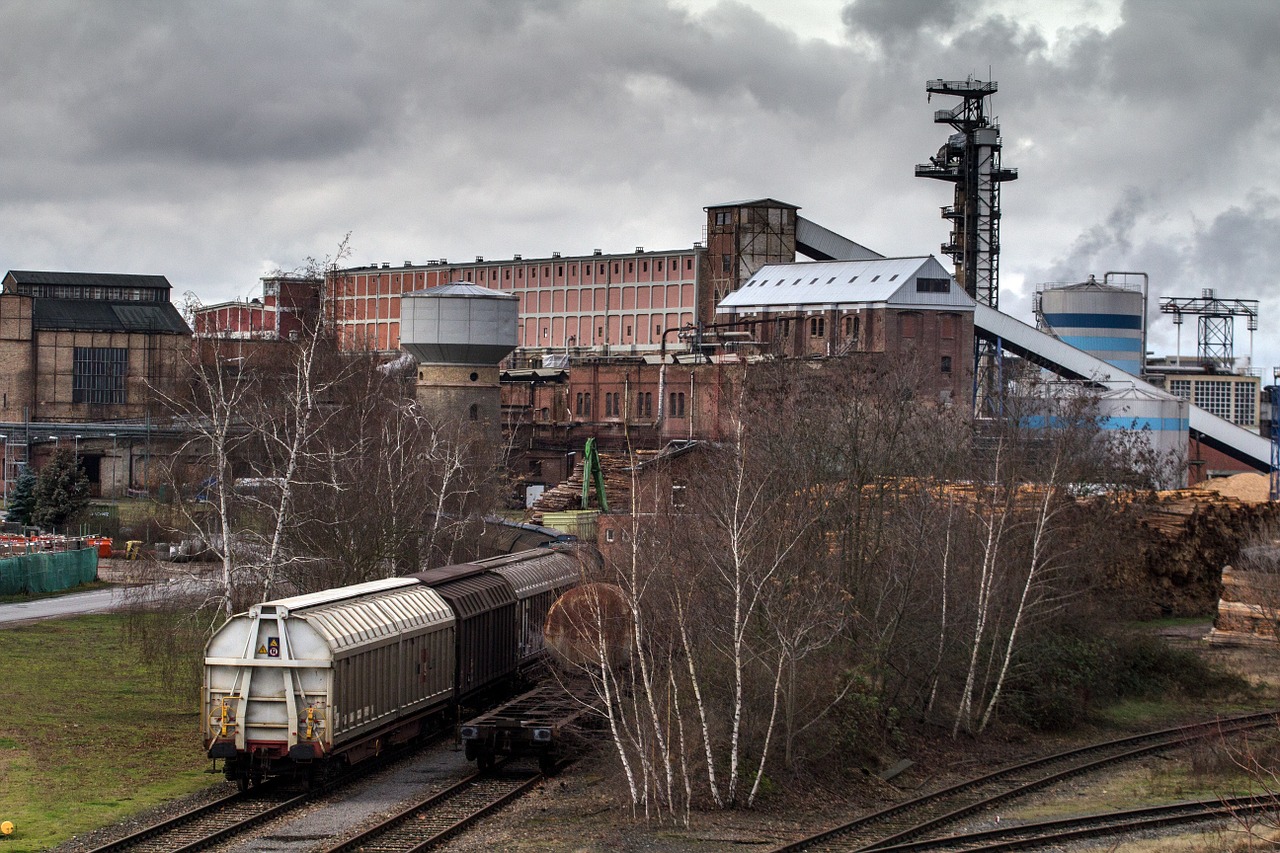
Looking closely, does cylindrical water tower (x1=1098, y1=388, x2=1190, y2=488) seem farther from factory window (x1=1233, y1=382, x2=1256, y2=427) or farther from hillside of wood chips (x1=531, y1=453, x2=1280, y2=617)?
factory window (x1=1233, y1=382, x2=1256, y2=427)

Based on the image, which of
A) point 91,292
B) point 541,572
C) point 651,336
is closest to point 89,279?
point 91,292

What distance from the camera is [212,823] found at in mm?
17797

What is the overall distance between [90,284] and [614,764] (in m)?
89.5

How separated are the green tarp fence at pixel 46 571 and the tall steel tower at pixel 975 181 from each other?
56691 mm

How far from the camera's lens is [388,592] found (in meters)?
21.8

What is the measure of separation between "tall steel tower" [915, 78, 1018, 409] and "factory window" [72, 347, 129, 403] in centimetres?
5451

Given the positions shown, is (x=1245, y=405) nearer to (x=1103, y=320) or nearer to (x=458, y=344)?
(x=1103, y=320)

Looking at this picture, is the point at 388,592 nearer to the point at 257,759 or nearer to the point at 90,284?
the point at 257,759

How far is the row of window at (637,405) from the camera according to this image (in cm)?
7519

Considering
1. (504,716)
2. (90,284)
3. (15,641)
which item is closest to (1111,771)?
(504,716)

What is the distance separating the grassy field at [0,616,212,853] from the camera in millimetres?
18312

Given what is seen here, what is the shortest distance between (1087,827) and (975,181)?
72.7 metres

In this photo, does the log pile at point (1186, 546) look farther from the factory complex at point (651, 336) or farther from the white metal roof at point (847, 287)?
the white metal roof at point (847, 287)

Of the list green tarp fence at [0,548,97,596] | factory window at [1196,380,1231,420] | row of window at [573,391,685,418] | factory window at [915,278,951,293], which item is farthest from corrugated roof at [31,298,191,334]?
factory window at [1196,380,1231,420]
